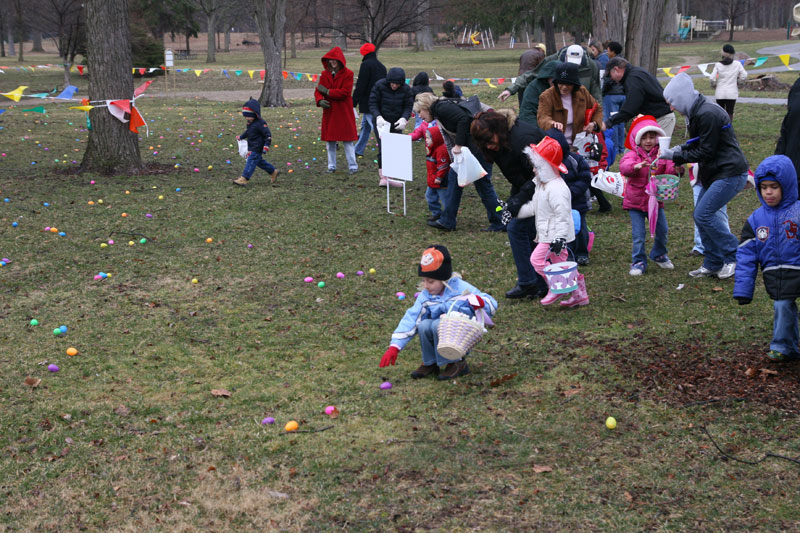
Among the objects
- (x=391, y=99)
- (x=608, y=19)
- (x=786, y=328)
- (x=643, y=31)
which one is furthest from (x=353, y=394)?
(x=608, y=19)

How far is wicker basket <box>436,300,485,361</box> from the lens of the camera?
16.4 ft

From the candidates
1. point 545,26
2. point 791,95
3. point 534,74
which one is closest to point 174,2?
point 545,26

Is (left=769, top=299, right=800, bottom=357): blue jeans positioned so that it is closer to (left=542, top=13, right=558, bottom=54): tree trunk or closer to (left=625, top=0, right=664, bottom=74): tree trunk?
(left=625, top=0, right=664, bottom=74): tree trunk

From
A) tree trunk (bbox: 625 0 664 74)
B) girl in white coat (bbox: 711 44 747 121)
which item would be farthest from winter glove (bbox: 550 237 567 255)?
girl in white coat (bbox: 711 44 747 121)

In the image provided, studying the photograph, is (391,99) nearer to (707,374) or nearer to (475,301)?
(475,301)

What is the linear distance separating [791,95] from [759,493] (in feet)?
12.6

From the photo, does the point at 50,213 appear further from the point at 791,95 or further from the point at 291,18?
the point at 291,18

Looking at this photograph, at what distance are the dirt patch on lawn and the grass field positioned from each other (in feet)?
0.07

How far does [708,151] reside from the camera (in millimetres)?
6727

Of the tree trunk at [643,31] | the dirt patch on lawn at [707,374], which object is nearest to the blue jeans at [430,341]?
the dirt patch on lawn at [707,374]

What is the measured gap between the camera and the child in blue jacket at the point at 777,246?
4891mm

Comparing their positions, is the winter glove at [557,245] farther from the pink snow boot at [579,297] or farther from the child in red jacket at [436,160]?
the child in red jacket at [436,160]

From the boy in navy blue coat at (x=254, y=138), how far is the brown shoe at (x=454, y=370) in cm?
691

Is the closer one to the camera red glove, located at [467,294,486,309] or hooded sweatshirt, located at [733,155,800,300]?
hooded sweatshirt, located at [733,155,800,300]
